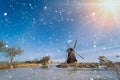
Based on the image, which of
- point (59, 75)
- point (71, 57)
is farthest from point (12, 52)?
point (59, 75)

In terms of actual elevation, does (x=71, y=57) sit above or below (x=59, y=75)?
above

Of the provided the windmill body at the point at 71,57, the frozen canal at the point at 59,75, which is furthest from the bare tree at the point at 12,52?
the frozen canal at the point at 59,75

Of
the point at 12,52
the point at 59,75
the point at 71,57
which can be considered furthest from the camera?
A: the point at 12,52

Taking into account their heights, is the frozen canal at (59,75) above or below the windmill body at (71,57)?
below

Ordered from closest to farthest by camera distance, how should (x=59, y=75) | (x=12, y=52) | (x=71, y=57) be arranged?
(x=59, y=75) → (x=71, y=57) → (x=12, y=52)

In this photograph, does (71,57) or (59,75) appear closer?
(59,75)

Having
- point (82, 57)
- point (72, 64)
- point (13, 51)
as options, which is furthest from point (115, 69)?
point (13, 51)

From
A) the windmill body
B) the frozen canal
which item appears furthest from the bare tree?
the frozen canal

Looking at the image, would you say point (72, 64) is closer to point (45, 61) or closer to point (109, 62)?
point (45, 61)

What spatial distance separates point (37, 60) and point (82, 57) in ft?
173

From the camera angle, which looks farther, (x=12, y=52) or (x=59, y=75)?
(x=12, y=52)

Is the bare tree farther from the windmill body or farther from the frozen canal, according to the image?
the frozen canal

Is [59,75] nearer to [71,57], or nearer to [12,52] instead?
[71,57]

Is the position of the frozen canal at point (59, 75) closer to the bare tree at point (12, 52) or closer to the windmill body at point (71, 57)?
the windmill body at point (71, 57)
